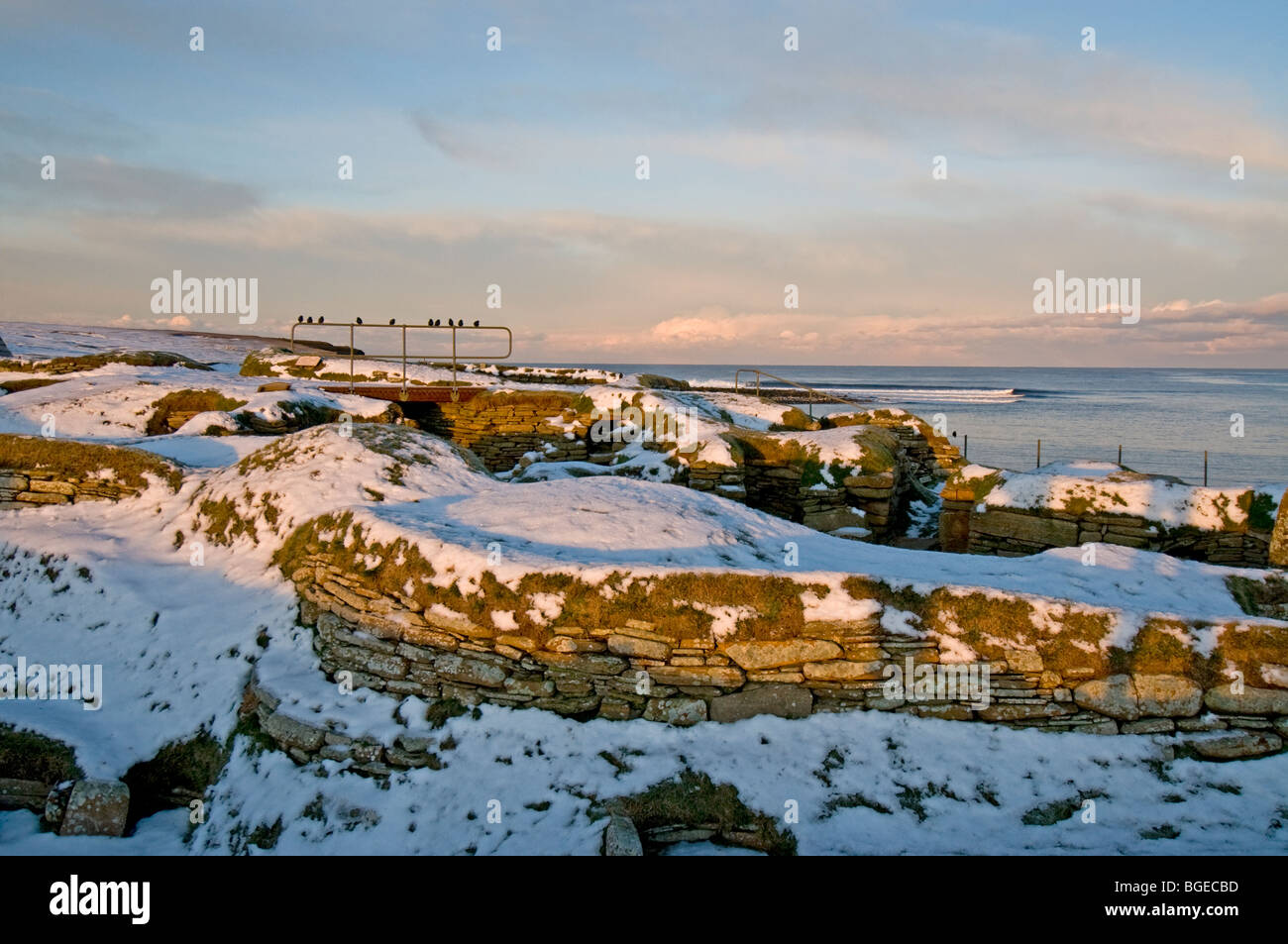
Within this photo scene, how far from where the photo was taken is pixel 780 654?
637 cm

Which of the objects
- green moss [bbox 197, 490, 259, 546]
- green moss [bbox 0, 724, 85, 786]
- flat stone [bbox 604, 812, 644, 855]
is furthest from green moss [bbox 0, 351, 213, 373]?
flat stone [bbox 604, 812, 644, 855]

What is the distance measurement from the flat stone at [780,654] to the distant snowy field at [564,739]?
49cm

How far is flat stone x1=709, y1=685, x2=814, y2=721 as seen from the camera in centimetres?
628

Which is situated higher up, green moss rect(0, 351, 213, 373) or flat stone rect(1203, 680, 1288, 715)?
green moss rect(0, 351, 213, 373)

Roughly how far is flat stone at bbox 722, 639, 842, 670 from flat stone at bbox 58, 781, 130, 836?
17.3 feet

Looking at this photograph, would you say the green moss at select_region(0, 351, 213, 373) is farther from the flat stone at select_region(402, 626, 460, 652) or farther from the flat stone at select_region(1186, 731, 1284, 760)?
the flat stone at select_region(1186, 731, 1284, 760)

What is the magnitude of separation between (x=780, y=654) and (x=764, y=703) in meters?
0.43

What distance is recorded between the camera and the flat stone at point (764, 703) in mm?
6281

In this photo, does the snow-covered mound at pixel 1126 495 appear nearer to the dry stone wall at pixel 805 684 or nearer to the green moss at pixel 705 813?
the dry stone wall at pixel 805 684

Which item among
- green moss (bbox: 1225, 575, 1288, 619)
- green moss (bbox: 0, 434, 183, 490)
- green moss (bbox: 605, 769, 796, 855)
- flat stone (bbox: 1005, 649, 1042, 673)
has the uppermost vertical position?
green moss (bbox: 0, 434, 183, 490)

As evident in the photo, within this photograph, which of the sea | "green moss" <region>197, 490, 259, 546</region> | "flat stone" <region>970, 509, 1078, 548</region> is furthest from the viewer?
the sea

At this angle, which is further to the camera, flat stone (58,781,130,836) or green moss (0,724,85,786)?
green moss (0,724,85,786)

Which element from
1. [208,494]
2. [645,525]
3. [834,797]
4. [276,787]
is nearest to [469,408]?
[208,494]
